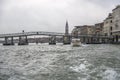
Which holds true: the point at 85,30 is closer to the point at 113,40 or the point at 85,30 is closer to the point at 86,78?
the point at 113,40

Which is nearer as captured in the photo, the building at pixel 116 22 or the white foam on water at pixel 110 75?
the white foam on water at pixel 110 75

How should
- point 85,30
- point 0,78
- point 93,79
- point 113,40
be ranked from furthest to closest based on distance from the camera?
point 85,30 < point 113,40 < point 0,78 < point 93,79

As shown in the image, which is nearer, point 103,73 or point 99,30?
point 103,73

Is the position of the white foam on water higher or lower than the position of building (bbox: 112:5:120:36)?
lower

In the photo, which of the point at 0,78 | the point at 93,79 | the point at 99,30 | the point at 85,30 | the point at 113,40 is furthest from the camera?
the point at 85,30

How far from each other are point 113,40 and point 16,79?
87569mm

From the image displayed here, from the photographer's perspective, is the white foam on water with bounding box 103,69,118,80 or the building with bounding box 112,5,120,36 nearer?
the white foam on water with bounding box 103,69,118,80

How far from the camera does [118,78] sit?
35.0 ft

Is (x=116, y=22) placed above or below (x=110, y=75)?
above

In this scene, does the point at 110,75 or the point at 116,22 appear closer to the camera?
the point at 110,75

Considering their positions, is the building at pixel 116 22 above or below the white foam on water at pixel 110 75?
above

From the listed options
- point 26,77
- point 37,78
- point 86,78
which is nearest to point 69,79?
point 86,78

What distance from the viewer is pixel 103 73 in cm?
1197

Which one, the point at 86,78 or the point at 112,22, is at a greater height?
the point at 112,22
